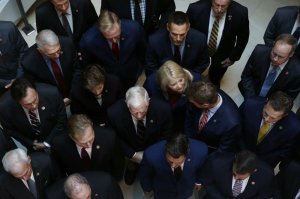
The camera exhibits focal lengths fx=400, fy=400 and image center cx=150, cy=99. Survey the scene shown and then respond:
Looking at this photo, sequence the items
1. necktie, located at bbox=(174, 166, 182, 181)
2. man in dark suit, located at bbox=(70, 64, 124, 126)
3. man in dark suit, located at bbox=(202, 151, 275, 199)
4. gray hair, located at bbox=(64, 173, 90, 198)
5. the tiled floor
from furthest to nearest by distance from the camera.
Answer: the tiled floor, man in dark suit, located at bbox=(70, 64, 124, 126), necktie, located at bbox=(174, 166, 182, 181), man in dark suit, located at bbox=(202, 151, 275, 199), gray hair, located at bbox=(64, 173, 90, 198)

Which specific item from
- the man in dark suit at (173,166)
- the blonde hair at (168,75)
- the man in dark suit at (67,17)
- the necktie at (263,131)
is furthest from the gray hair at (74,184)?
the man in dark suit at (67,17)

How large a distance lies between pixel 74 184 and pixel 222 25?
107 inches

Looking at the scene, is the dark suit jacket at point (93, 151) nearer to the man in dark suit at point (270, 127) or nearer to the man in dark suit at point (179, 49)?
the man in dark suit at point (179, 49)

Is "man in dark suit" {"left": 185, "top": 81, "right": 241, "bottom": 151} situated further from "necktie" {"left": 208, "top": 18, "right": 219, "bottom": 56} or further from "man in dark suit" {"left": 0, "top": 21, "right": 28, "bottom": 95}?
"man in dark suit" {"left": 0, "top": 21, "right": 28, "bottom": 95}

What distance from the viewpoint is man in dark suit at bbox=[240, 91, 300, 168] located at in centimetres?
388

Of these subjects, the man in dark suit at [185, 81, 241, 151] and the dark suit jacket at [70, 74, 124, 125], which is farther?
the dark suit jacket at [70, 74, 124, 125]

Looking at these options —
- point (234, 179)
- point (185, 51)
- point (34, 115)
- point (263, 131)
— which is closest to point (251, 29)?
point (185, 51)

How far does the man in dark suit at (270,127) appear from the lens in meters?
3.88

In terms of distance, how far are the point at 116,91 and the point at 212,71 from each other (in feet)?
5.75

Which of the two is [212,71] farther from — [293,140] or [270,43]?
[293,140]

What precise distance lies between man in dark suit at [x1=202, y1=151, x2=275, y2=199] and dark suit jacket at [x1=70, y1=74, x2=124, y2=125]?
4.33ft

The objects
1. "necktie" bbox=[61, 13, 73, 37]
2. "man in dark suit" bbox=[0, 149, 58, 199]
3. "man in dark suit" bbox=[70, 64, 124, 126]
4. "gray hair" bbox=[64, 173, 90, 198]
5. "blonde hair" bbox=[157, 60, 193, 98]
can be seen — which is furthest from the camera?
"necktie" bbox=[61, 13, 73, 37]

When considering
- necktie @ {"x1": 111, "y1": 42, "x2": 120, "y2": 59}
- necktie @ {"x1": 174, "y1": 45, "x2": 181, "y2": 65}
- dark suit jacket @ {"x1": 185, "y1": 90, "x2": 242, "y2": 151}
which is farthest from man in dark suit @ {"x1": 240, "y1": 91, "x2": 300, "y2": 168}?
necktie @ {"x1": 111, "y1": 42, "x2": 120, "y2": 59}

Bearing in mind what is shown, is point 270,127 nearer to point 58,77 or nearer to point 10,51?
point 58,77
